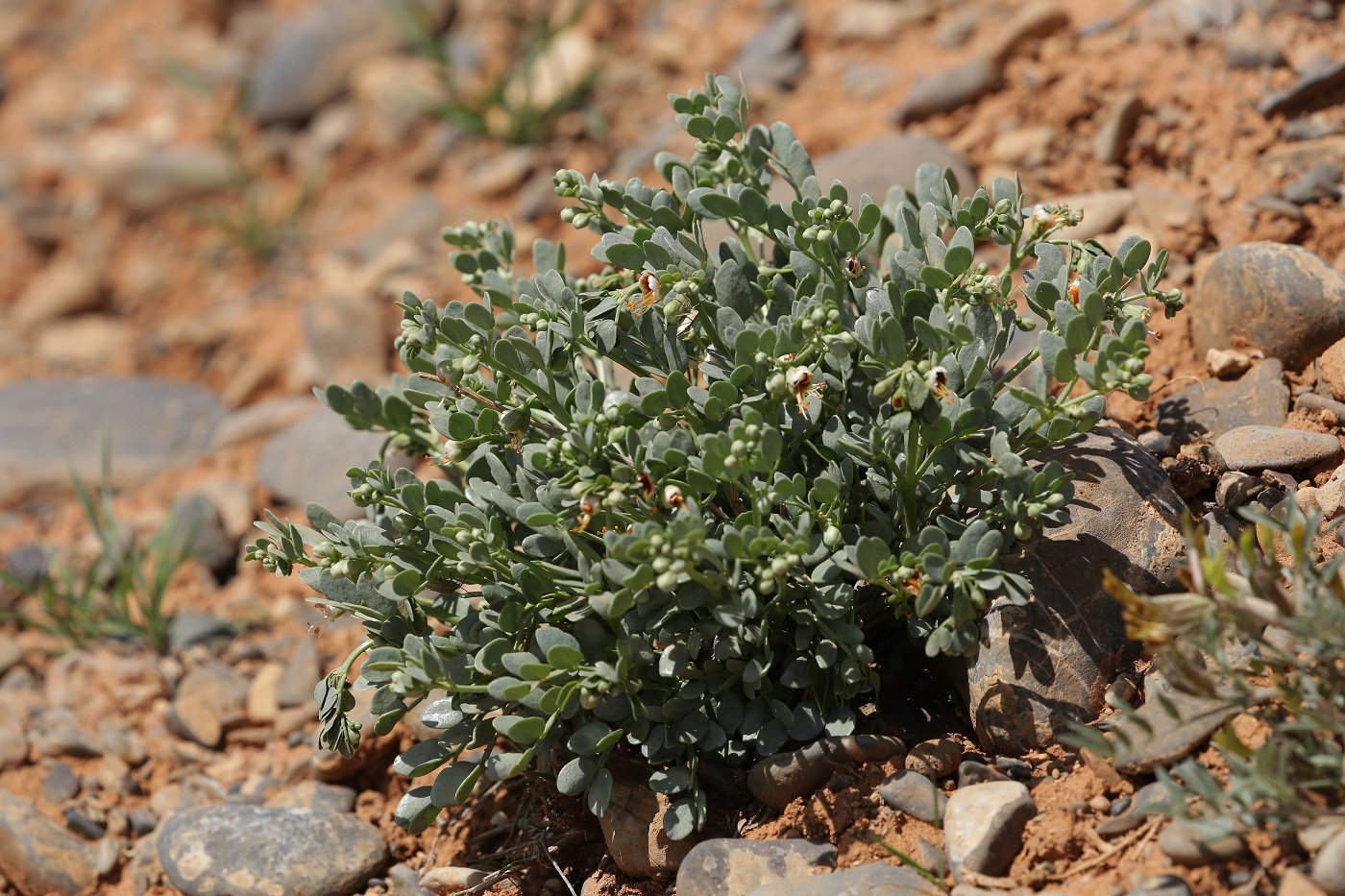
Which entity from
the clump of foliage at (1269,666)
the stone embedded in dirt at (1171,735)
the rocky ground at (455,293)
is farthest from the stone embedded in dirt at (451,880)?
the clump of foliage at (1269,666)

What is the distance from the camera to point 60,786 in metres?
4.41

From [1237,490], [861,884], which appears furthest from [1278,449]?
[861,884]

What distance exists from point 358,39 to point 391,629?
20.2 ft

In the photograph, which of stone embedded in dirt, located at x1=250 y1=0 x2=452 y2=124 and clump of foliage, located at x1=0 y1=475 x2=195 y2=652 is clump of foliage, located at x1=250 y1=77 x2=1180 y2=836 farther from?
stone embedded in dirt, located at x1=250 y1=0 x2=452 y2=124

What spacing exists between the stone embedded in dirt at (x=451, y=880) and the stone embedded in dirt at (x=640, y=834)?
46 cm

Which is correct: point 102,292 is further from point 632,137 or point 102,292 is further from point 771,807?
point 771,807

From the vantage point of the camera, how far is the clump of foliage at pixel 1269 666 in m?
2.49

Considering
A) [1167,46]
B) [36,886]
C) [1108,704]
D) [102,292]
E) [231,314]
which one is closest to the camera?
[1108,704]

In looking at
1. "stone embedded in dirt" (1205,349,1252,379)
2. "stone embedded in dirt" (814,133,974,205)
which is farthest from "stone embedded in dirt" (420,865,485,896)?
"stone embedded in dirt" (814,133,974,205)

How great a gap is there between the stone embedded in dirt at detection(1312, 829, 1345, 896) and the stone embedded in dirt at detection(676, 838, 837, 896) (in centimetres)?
111

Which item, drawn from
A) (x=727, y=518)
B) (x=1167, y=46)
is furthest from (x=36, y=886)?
(x=1167, y=46)

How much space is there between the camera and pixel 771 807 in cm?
327

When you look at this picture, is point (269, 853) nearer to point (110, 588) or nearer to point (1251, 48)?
point (110, 588)

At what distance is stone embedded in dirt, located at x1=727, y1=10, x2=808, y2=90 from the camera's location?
6527mm
